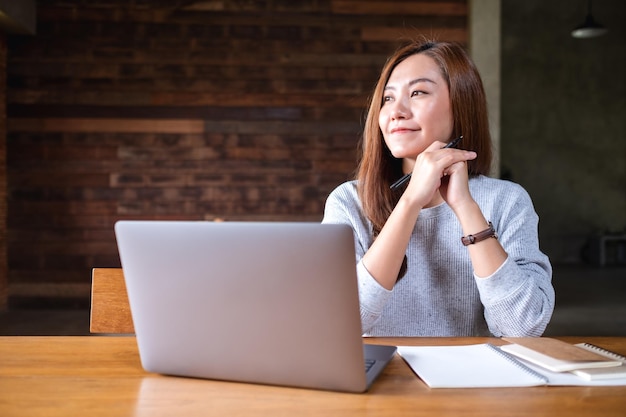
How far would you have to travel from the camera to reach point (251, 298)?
2.83ft

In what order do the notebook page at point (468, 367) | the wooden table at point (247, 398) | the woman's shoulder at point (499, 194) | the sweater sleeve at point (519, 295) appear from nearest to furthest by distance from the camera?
the wooden table at point (247, 398), the notebook page at point (468, 367), the sweater sleeve at point (519, 295), the woman's shoulder at point (499, 194)

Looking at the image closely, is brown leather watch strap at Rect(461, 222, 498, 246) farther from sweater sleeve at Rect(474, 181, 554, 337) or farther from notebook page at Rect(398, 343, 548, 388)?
notebook page at Rect(398, 343, 548, 388)

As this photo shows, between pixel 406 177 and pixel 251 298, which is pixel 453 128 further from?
pixel 251 298

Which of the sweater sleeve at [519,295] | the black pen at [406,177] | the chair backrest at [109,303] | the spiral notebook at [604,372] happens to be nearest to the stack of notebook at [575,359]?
the spiral notebook at [604,372]

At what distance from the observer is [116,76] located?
219 inches

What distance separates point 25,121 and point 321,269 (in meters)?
5.53

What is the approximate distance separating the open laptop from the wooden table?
0.03 metres

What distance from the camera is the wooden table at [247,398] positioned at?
0.81m

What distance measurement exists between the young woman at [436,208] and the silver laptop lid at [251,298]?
0.51 meters

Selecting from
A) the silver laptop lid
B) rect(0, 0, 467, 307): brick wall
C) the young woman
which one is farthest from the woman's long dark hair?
rect(0, 0, 467, 307): brick wall

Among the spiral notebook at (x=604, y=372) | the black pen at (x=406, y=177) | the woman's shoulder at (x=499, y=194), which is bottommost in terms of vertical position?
the spiral notebook at (x=604, y=372)

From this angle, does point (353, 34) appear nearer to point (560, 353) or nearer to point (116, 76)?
point (116, 76)

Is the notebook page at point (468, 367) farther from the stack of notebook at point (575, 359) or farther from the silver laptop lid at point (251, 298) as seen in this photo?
the silver laptop lid at point (251, 298)

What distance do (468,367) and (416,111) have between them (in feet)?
2.63
